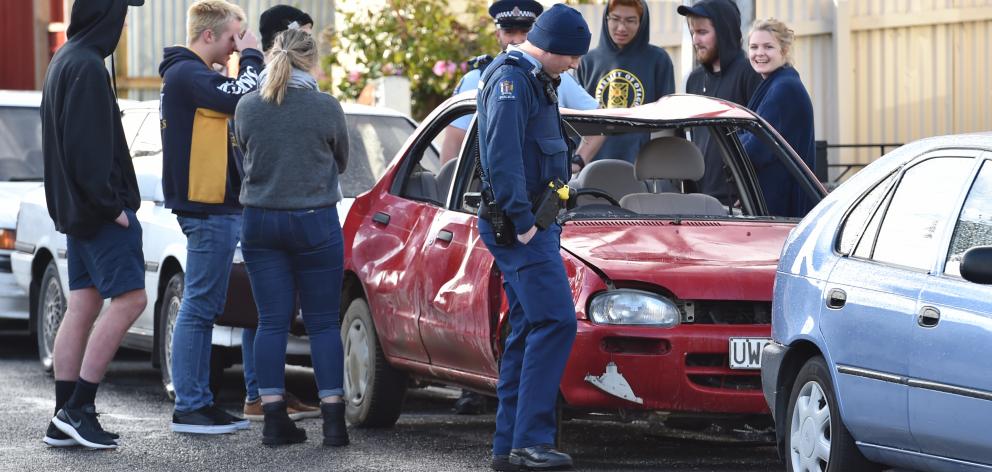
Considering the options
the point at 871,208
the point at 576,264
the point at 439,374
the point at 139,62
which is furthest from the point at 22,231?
the point at 139,62

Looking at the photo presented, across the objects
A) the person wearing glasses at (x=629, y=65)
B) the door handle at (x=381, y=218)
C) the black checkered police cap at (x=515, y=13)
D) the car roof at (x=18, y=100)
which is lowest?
the door handle at (x=381, y=218)

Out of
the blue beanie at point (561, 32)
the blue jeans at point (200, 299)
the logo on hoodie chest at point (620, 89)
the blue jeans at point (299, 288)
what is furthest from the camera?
the logo on hoodie chest at point (620, 89)

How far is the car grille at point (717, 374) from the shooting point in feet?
23.3

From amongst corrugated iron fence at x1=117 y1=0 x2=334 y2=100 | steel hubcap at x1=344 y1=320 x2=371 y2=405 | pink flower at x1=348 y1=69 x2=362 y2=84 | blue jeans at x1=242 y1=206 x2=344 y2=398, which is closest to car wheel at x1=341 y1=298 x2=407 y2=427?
steel hubcap at x1=344 y1=320 x2=371 y2=405

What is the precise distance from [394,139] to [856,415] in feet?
18.4

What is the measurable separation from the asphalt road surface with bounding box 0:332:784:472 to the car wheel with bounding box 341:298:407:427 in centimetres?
9

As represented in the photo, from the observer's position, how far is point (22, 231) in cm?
1245

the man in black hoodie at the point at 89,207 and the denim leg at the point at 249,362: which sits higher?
the man in black hoodie at the point at 89,207

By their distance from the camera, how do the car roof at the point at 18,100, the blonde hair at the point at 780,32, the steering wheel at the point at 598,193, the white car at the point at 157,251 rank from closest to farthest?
the steering wheel at the point at 598,193
the blonde hair at the point at 780,32
the white car at the point at 157,251
the car roof at the point at 18,100

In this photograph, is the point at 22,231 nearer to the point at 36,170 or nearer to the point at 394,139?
the point at 36,170

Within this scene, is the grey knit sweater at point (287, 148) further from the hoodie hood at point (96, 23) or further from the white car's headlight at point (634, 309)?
the white car's headlight at point (634, 309)

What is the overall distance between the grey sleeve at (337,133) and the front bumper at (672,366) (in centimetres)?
157

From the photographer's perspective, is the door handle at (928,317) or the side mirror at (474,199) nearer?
the door handle at (928,317)

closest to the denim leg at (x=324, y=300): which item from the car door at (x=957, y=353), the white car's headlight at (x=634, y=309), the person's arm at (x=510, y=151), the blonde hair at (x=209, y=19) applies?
the blonde hair at (x=209, y=19)
